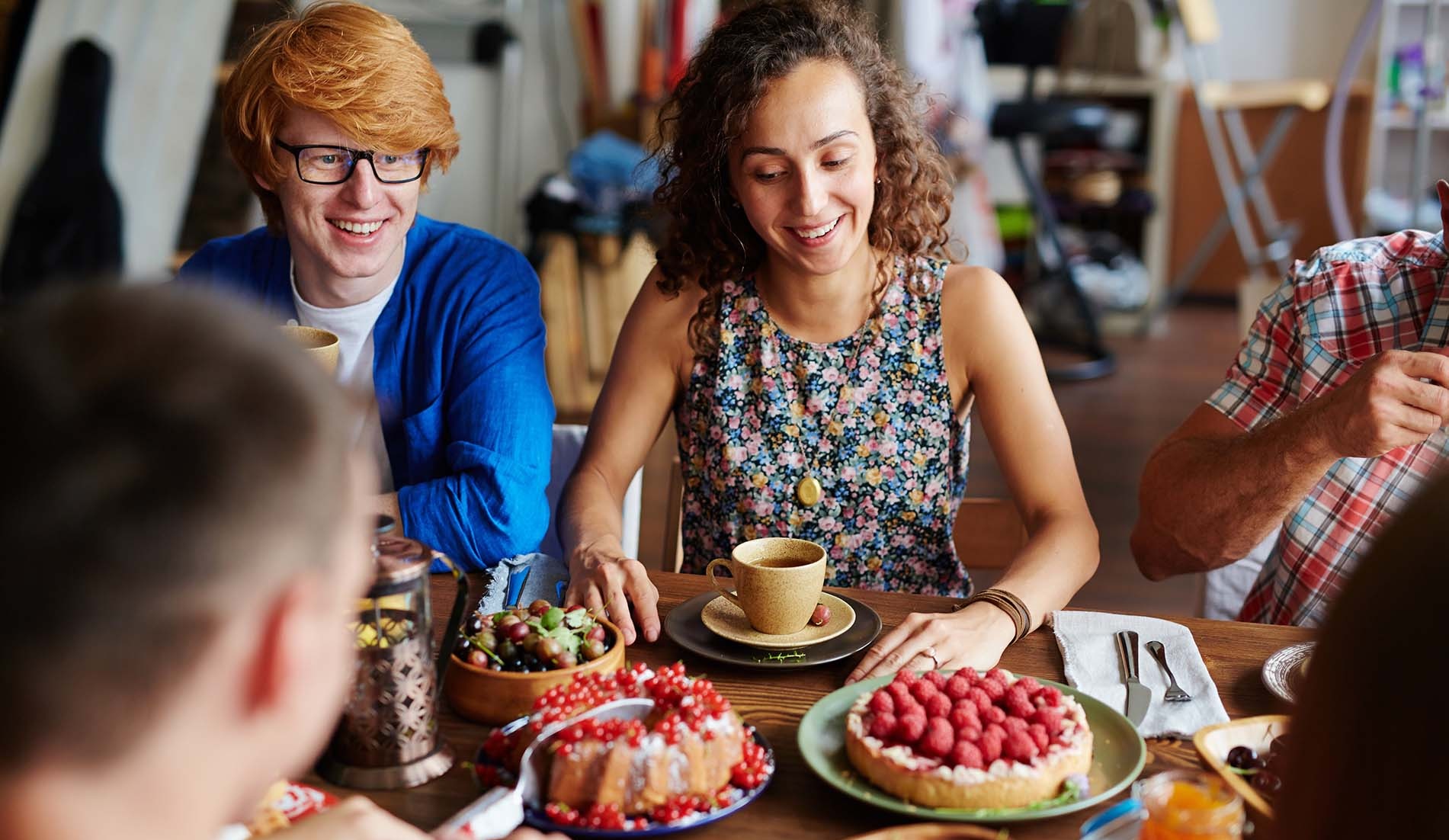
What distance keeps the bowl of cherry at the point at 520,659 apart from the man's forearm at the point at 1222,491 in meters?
0.82

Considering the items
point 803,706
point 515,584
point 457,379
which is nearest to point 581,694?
point 803,706

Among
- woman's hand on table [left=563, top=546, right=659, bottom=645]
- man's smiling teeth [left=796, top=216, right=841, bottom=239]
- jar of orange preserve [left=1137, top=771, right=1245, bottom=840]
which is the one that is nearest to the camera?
jar of orange preserve [left=1137, top=771, right=1245, bottom=840]

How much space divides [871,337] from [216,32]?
3.42 meters

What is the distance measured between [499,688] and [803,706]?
0.85 feet

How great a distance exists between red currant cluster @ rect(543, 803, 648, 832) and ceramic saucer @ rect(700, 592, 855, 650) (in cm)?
32

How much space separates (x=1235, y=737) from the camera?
3.09 feet

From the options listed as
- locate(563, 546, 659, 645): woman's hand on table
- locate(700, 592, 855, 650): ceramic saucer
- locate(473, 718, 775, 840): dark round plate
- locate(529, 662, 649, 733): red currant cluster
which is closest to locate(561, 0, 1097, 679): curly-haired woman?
locate(563, 546, 659, 645): woman's hand on table

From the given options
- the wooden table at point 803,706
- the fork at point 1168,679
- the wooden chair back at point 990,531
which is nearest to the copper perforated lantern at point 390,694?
the wooden table at point 803,706

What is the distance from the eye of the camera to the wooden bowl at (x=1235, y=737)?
0.88m

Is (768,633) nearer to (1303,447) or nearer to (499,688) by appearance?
(499,688)

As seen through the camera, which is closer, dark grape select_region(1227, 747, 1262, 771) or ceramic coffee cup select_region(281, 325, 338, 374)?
dark grape select_region(1227, 747, 1262, 771)

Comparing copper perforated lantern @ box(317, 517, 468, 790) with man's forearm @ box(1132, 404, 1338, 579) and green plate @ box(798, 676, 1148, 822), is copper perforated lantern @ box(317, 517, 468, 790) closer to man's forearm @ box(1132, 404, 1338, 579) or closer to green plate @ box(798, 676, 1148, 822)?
green plate @ box(798, 676, 1148, 822)

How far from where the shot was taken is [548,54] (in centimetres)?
505

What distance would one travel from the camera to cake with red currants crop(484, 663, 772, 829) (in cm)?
90
